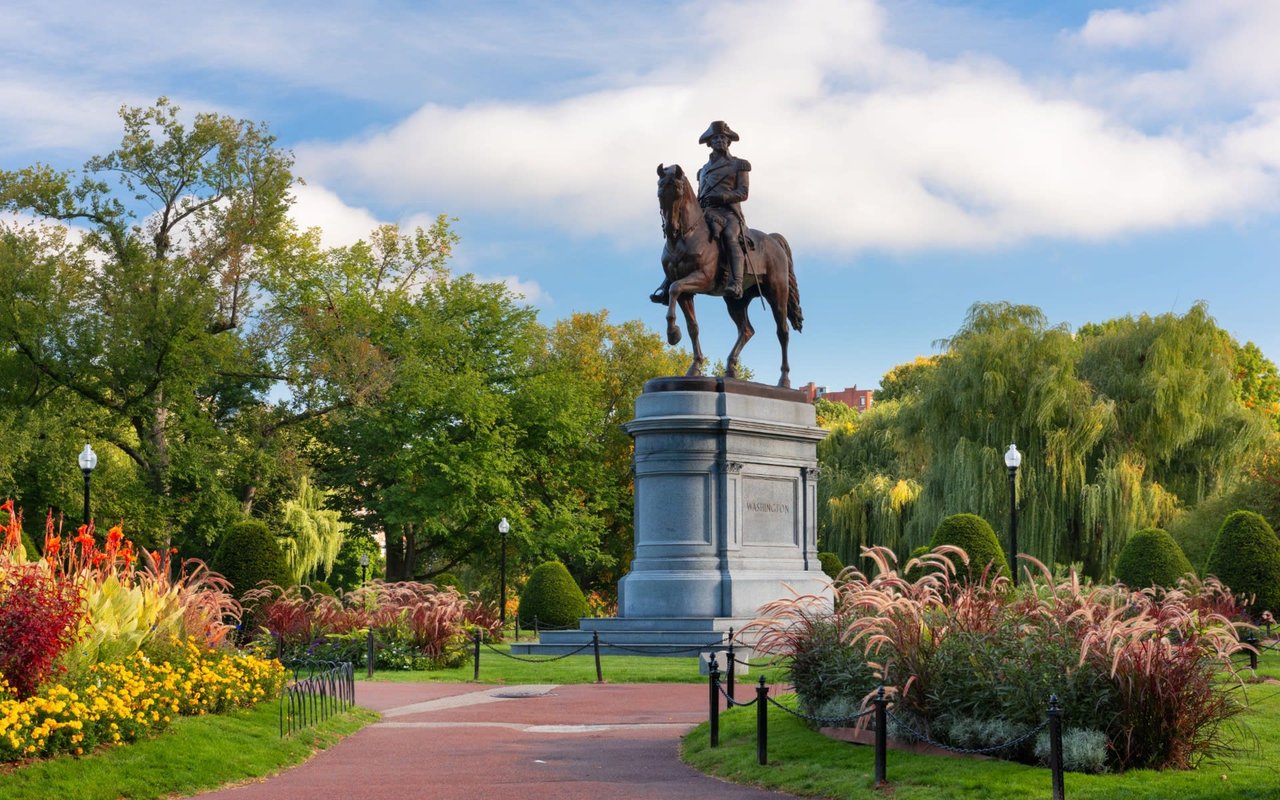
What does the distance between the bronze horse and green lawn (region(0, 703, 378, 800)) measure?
12937 mm

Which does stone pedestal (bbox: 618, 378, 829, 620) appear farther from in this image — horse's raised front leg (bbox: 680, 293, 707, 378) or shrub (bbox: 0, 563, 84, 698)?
shrub (bbox: 0, 563, 84, 698)

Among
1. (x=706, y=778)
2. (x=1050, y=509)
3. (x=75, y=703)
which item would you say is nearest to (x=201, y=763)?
(x=75, y=703)

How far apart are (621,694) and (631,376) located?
40.4 metres

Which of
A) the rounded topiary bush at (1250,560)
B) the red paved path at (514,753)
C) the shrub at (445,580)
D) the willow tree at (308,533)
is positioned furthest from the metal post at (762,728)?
the shrub at (445,580)

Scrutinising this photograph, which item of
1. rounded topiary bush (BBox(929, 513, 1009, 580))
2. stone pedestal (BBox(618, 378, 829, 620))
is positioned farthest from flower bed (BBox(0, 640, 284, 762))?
rounded topiary bush (BBox(929, 513, 1009, 580))

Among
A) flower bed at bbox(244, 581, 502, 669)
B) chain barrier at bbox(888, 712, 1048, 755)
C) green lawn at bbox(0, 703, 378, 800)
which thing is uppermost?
flower bed at bbox(244, 581, 502, 669)

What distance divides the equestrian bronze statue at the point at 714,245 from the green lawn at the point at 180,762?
13462mm

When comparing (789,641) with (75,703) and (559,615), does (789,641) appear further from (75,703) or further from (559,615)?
(559,615)

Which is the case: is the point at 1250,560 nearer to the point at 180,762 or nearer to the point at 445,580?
the point at 180,762

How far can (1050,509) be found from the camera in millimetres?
38094

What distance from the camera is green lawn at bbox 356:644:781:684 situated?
23109 millimetres

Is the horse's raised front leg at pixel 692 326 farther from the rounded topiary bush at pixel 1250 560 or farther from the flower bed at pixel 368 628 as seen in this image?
the rounded topiary bush at pixel 1250 560

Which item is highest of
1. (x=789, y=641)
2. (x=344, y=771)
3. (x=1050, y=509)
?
(x=1050, y=509)

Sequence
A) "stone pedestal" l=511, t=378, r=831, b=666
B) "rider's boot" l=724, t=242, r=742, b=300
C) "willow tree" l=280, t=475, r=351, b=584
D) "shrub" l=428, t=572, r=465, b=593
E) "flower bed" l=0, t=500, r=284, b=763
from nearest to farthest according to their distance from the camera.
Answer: "flower bed" l=0, t=500, r=284, b=763 < "stone pedestal" l=511, t=378, r=831, b=666 < "rider's boot" l=724, t=242, r=742, b=300 < "willow tree" l=280, t=475, r=351, b=584 < "shrub" l=428, t=572, r=465, b=593
